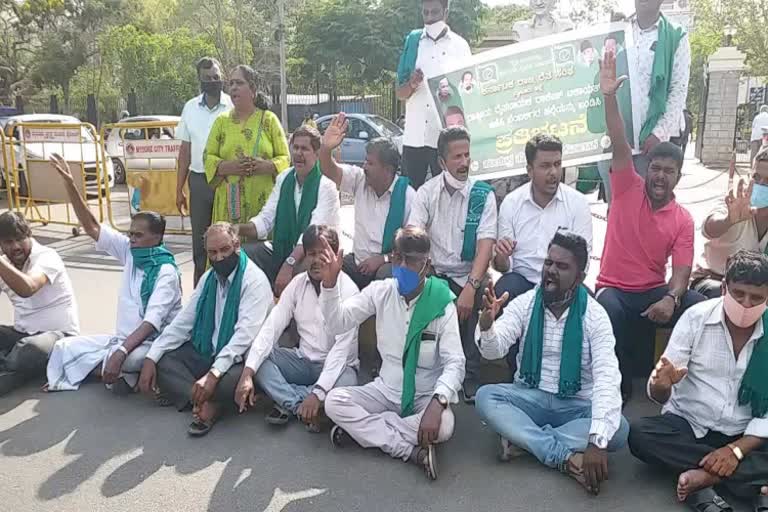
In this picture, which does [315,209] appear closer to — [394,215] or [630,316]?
[394,215]

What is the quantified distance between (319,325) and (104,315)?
273cm

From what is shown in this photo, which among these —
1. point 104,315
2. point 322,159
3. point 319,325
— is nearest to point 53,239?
point 104,315

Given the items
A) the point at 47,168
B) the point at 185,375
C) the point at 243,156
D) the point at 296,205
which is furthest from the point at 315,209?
the point at 47,168

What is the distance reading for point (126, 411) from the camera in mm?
4133

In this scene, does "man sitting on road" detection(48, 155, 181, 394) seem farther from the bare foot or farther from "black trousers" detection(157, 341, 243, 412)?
the bare foot

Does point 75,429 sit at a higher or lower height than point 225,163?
lower

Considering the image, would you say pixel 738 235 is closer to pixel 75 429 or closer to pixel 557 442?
pixel 557 442

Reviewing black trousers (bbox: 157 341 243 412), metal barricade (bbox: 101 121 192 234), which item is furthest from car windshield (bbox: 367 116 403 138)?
black trousers (bbox: 157 341 243 412)

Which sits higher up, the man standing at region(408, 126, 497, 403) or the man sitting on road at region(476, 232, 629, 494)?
the man standing at region(408, 126, 497, 403)

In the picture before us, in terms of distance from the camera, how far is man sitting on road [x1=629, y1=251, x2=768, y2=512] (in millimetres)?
3016

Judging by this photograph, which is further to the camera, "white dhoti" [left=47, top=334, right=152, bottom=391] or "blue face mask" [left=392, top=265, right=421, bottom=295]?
"white dhoti" [left=47, top=334, right=152, bottom=391]

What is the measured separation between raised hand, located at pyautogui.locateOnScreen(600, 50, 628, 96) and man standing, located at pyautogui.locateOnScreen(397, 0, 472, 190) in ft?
4.70

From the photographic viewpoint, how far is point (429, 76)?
212 inches

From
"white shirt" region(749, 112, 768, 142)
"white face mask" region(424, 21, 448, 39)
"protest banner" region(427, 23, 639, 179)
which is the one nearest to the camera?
"protest banner" region(427, 23, 639, 179)
